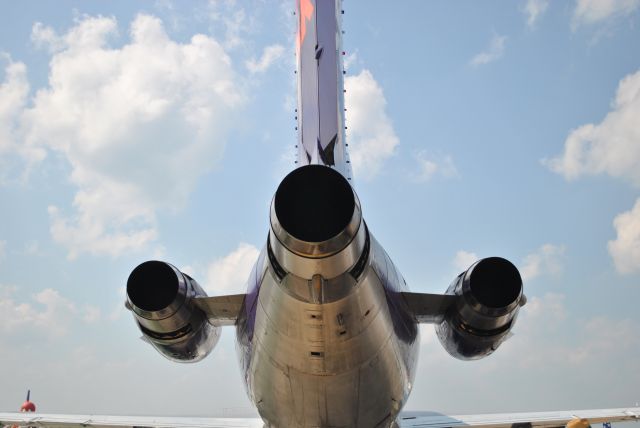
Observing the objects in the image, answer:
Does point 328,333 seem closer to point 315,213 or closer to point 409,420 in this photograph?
point 315,213

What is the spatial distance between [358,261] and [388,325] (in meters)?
1.44

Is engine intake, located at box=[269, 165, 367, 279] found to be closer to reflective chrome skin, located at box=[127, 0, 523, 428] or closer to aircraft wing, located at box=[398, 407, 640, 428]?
reflective chrome skin, located at box=[127, 0, 523, 428]

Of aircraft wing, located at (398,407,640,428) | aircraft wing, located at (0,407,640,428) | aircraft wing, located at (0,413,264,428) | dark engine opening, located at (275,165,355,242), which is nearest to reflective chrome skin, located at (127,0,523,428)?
dark engine opening, located at (275,165,355,242)

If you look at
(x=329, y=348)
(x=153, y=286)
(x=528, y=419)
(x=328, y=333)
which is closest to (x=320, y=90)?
→ (x=328, y=333)

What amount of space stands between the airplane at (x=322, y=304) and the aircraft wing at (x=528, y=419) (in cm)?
721

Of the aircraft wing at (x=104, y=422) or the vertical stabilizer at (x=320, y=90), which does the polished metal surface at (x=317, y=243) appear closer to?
the vertical stabilizer at (x=320, y=90)

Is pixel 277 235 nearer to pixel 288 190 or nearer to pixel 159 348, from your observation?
pixel 288 190

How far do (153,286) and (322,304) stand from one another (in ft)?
10.2

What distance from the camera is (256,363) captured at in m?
5.63

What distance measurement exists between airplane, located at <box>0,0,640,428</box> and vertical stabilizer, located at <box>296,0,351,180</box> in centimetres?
1

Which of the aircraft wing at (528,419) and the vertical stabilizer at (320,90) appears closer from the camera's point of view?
the vertical stabilizer at (320,90)

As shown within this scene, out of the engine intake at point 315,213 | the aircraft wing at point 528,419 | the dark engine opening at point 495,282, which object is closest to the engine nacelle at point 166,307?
the engine intake at point 315,213

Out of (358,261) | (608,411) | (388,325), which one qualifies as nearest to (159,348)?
(388,325)

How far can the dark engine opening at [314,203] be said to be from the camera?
363 centimetres
